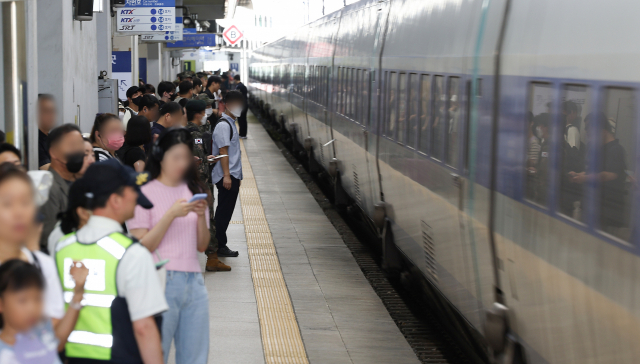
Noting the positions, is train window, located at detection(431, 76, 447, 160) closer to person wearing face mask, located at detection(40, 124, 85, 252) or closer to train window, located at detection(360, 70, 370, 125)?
person wearing face mask, located at detection(40, 124, 85, 252)

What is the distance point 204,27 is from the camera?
45.6 metres

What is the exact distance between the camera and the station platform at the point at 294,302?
6.47 metres

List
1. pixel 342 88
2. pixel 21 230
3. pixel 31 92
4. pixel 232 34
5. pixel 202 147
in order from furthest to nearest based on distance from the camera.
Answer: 1. pixel 232 34
2. pixel 342 88
3. pixel 202 147
4. pixel 31 92
5. pixel 21 230

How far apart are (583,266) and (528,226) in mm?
706

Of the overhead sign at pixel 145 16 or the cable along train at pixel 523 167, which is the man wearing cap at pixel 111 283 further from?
the overhead sign at pixel 145 16

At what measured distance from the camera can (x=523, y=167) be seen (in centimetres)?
458

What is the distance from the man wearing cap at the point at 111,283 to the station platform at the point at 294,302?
305 centimetres

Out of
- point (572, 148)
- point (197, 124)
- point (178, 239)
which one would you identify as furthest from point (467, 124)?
point (197, 124)

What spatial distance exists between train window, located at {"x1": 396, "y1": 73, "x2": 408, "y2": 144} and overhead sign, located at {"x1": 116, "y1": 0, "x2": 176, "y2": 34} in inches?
339

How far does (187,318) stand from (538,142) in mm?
2000

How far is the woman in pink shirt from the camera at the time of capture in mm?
4144

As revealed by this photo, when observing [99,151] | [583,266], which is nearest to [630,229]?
[583,266]

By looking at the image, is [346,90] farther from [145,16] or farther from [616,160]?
[616,160]

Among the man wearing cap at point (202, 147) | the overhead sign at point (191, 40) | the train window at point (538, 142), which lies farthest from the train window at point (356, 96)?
the overhead sign at point (191, 40)
